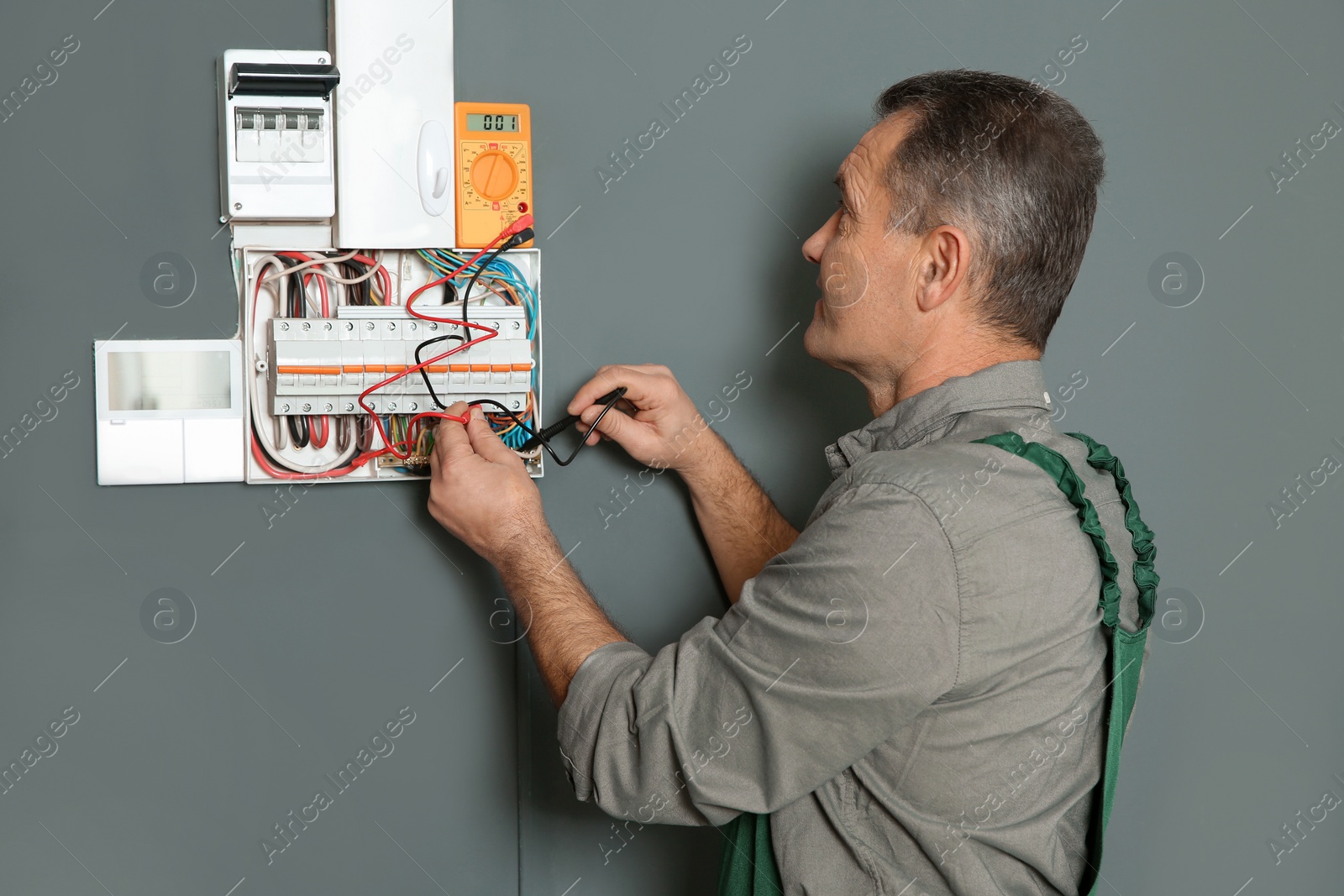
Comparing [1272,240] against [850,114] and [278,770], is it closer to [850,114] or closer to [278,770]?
[850,114]

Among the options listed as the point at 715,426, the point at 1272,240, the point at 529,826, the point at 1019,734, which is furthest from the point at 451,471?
the point at 1272,240

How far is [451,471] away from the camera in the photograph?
1.15 m

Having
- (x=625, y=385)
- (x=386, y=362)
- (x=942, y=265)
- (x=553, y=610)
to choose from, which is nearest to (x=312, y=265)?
(x=386, y=362)

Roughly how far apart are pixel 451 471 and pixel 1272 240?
1.32 m

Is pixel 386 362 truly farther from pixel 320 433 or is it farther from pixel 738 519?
pixel 738 519

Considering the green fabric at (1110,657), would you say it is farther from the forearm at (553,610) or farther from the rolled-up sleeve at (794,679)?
the forearm at (553,610)

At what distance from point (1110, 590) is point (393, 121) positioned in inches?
38.9

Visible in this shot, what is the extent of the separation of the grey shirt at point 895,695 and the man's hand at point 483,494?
19 centimetres

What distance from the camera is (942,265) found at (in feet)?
3.52

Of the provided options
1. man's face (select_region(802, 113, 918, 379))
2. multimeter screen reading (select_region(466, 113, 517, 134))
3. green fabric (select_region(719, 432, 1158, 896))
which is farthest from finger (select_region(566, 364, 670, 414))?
green fabric (select_region(719, 432, 1158, 896))

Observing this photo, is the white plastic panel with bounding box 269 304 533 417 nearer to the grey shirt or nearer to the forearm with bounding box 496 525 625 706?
the forearm with bounding box 496 525 625 706

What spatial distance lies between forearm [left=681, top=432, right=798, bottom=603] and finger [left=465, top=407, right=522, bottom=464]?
0.26 meters

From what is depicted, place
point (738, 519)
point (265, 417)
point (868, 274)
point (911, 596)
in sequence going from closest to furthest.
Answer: point (911, 596) < point (868, 274) < point (265, 417) < point (738, 519)

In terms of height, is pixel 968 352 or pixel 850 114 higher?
pixel 850 114
